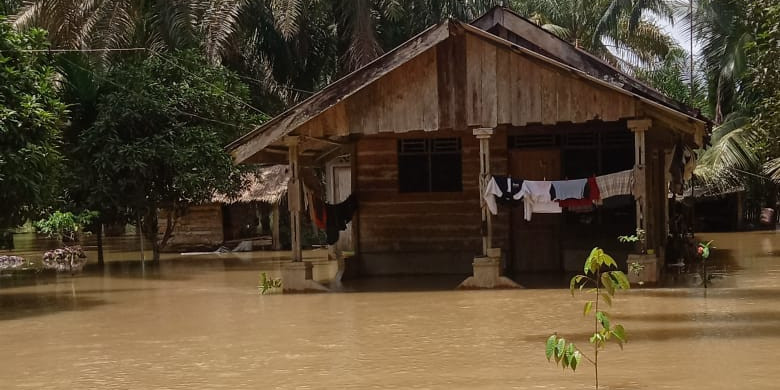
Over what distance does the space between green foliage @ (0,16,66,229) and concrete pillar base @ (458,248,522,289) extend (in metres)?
7.17

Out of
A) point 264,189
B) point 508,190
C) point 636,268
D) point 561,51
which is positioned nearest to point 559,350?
point 636,268

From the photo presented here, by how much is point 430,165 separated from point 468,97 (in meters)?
3.02

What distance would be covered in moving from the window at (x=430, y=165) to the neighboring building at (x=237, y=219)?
11.3 metres

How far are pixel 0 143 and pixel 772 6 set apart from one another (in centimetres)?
1365

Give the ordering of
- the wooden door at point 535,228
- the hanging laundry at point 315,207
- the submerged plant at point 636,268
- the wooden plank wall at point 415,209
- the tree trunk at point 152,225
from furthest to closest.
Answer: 1. the tree trunk at point 152,225
2. the wooden plank wall at point 415,209
3. the wooden door at point 535,228
4. the hanging laundry at point 315,207
5. the submerged plant at point 636,268

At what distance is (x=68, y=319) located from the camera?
45.5ft

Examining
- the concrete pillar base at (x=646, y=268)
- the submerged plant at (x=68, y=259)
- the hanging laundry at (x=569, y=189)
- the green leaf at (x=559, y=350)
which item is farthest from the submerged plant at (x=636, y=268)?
the submerged plant at (x=68, y=259)

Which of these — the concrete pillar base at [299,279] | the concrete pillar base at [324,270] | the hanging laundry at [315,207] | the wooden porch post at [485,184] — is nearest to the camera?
the wooden porch post at [485,184]

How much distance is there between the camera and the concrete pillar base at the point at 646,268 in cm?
1489

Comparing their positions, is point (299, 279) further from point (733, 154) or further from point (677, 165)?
point (733, 154)

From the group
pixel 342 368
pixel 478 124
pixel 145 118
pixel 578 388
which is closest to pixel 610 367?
pixel 578 388

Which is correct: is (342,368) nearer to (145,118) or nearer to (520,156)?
(520,156)

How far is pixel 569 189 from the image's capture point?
15.4 meters

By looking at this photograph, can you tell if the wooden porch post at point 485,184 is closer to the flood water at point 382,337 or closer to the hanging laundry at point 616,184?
the flood water at point 382,337
